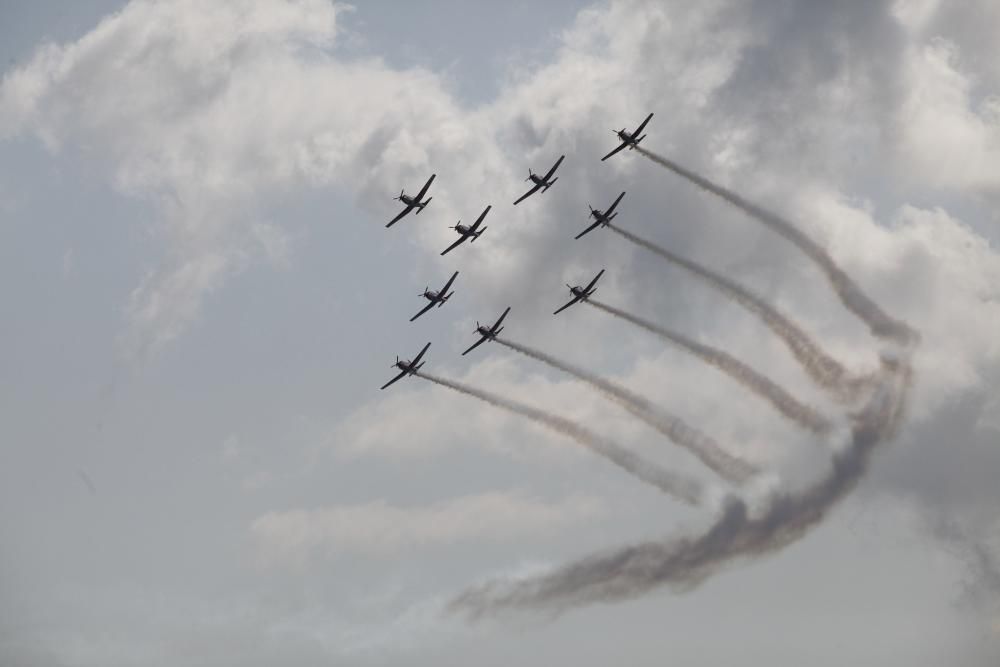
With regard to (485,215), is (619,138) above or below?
above

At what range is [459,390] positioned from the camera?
124375mm

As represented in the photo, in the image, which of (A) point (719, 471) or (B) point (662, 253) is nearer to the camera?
(A) point (719, 471)

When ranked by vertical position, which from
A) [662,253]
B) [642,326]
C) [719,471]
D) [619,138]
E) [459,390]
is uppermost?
[619,138]


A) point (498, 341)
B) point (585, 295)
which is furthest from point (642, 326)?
point (498, 341)

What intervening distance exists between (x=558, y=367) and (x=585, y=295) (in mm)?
8841

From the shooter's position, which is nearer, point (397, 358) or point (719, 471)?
point (719, 471)

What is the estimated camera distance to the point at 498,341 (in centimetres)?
12362

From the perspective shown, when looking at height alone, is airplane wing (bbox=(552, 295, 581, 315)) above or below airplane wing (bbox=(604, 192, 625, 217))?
below

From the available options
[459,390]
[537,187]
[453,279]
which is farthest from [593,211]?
[459,390]

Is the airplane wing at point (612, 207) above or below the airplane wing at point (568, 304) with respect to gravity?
above

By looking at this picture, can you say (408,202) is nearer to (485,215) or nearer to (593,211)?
(485,215)

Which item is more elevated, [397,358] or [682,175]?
[682,175]

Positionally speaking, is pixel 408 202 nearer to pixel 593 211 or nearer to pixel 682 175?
pixel 593 211

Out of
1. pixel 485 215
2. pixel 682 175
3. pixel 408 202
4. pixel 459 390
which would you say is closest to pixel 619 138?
pixel 682 175
